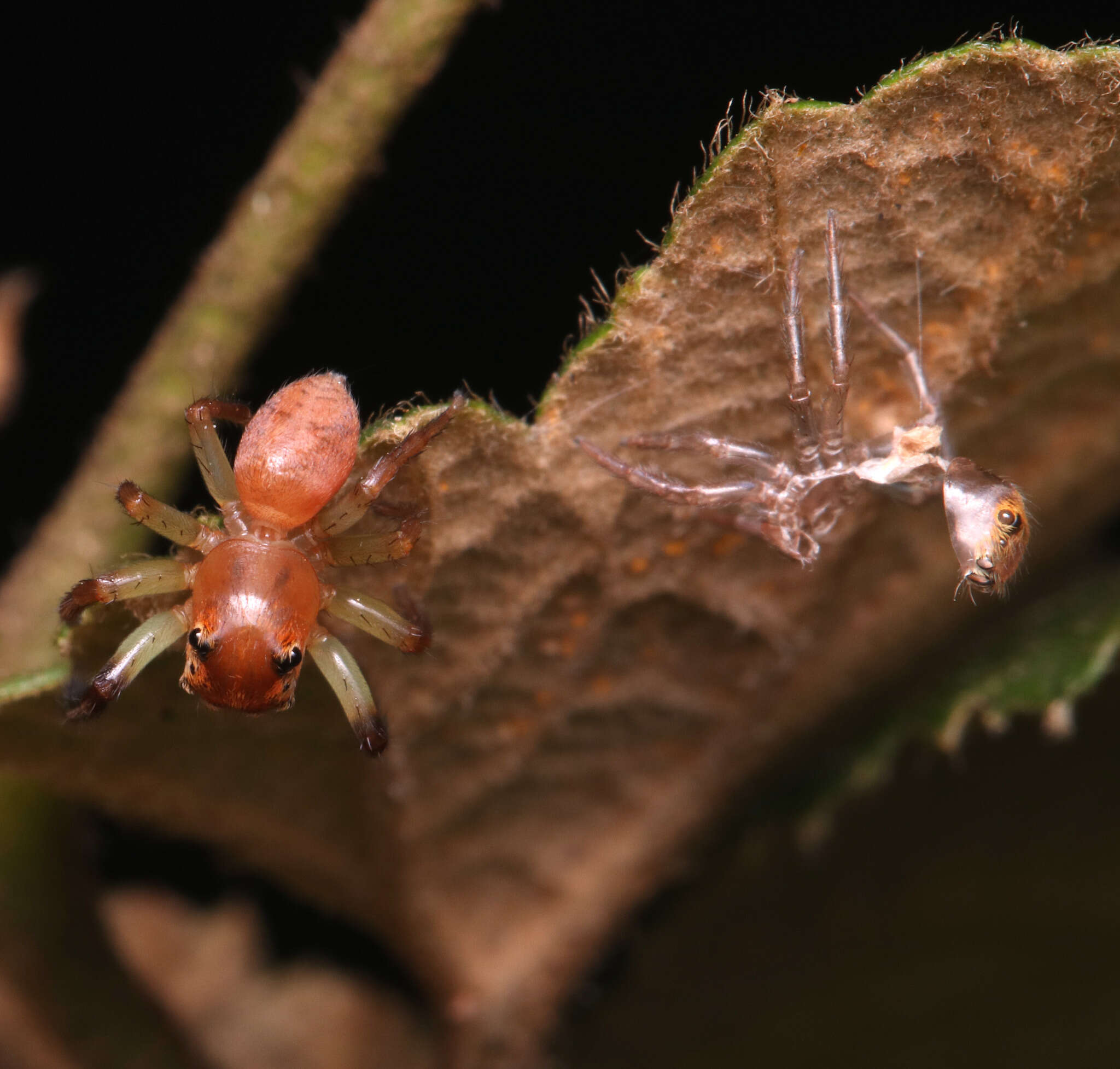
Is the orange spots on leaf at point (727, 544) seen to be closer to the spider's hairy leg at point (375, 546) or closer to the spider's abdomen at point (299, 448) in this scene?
the spider's hairy leg at point (375, 546)

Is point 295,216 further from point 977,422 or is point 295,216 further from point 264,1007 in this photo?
point 264,1007

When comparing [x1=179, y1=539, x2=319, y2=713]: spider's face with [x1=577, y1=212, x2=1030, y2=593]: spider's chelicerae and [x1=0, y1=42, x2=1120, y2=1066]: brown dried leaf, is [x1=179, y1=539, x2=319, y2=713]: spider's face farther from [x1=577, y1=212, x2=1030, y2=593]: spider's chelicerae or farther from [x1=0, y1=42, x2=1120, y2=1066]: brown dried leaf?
[x1=577, y1=212, x2=1030, y2=593]: spider's chelicerae

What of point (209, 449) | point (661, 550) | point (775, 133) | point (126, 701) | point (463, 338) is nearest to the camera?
point (775, 133)

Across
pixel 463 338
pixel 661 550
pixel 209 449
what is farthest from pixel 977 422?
pixel 209 449

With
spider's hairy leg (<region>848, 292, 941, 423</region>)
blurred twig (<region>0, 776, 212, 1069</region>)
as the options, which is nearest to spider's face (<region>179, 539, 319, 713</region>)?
blurred twig (<region>0, 776, 212, 1069</region>)

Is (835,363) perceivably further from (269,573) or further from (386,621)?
(269,573)

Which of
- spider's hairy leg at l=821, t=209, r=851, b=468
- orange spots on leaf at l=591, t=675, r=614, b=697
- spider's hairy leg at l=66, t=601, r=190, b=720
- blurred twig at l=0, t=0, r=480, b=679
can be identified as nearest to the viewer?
spider's hairy leg at l=821, t=209, r=851, b=468
